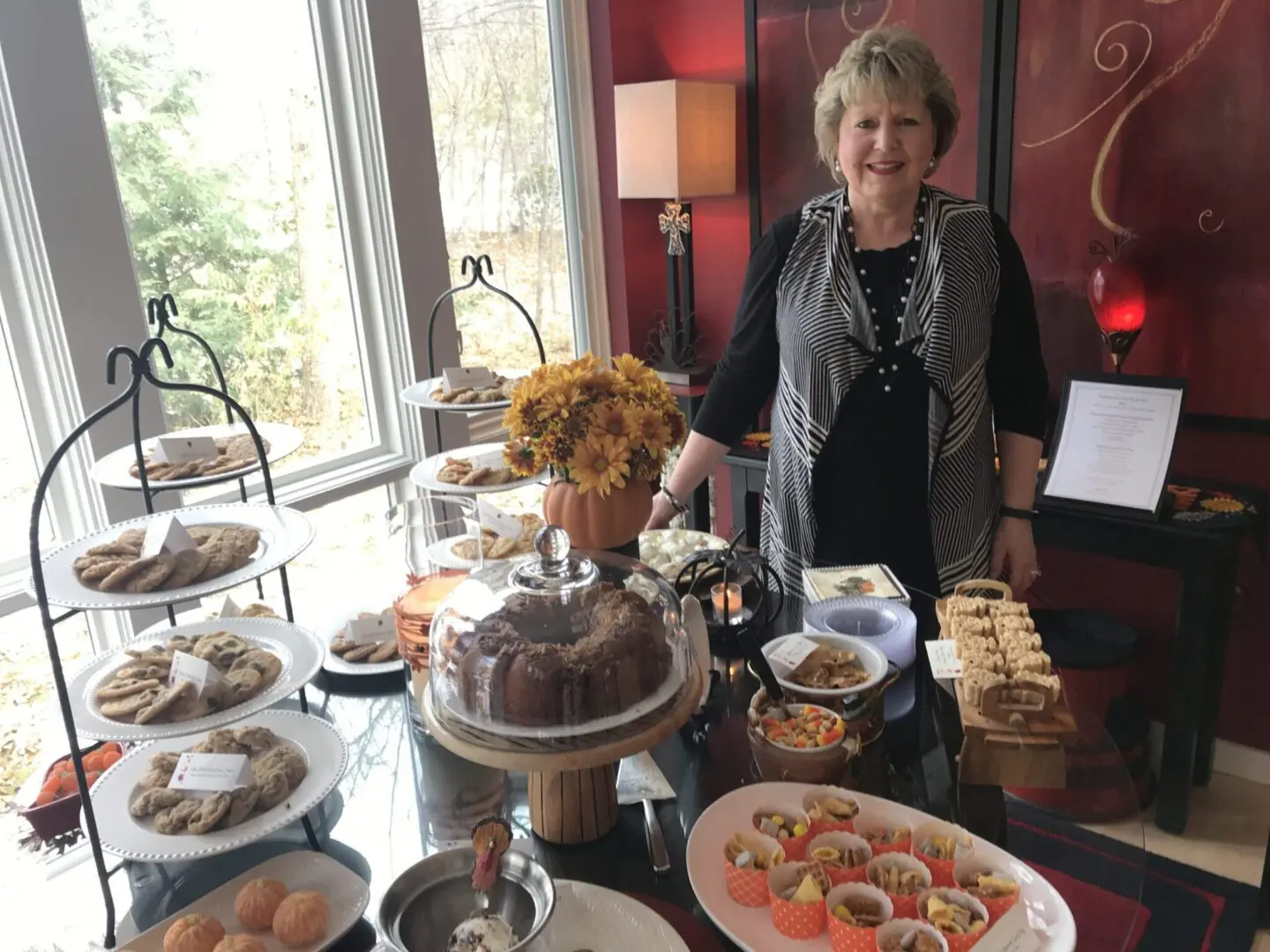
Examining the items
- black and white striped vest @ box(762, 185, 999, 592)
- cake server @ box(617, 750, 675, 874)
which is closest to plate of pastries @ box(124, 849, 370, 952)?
cake server @ box(617, 750, 675, 874)

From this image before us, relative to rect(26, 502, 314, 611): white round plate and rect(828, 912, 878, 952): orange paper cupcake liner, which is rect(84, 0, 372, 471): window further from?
Result: rect(828, 912, 878, 952): orange paper cupcake liner

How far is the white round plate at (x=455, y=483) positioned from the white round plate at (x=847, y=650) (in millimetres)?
602

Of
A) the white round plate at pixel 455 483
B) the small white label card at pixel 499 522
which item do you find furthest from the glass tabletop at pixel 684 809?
the white round plate at pixel 455 483

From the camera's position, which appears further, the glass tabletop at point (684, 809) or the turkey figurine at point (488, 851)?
the glass tabletop at point (684, 809)

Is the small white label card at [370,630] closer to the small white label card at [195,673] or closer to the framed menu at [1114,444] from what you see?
the small white label card at [195,673]

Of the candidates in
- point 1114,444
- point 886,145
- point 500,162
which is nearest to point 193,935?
point 886,145

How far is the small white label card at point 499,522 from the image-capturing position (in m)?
1.48

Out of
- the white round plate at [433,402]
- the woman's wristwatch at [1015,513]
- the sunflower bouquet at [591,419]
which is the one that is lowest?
the woman's wristwatch at [1015,513]

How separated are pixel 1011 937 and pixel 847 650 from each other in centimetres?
45

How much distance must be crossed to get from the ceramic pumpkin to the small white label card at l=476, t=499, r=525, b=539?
201 mm

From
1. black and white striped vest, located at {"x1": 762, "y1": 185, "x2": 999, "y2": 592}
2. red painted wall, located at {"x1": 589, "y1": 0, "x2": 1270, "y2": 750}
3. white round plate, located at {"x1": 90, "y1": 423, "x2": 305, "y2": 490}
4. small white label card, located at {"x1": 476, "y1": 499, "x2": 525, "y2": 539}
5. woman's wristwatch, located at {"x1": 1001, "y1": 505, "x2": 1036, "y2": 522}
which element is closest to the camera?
white round plate, located at {"x1": 90, "y1": 423, "x2": 305, "y2": 490}

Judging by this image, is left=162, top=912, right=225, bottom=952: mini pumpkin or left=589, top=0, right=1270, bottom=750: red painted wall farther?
left=589, top=0, right=1270, bottom=750: red painted wall

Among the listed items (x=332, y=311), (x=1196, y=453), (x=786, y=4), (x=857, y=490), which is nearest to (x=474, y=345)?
(x=332, y=311)

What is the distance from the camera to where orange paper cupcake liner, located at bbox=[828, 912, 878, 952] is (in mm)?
818
